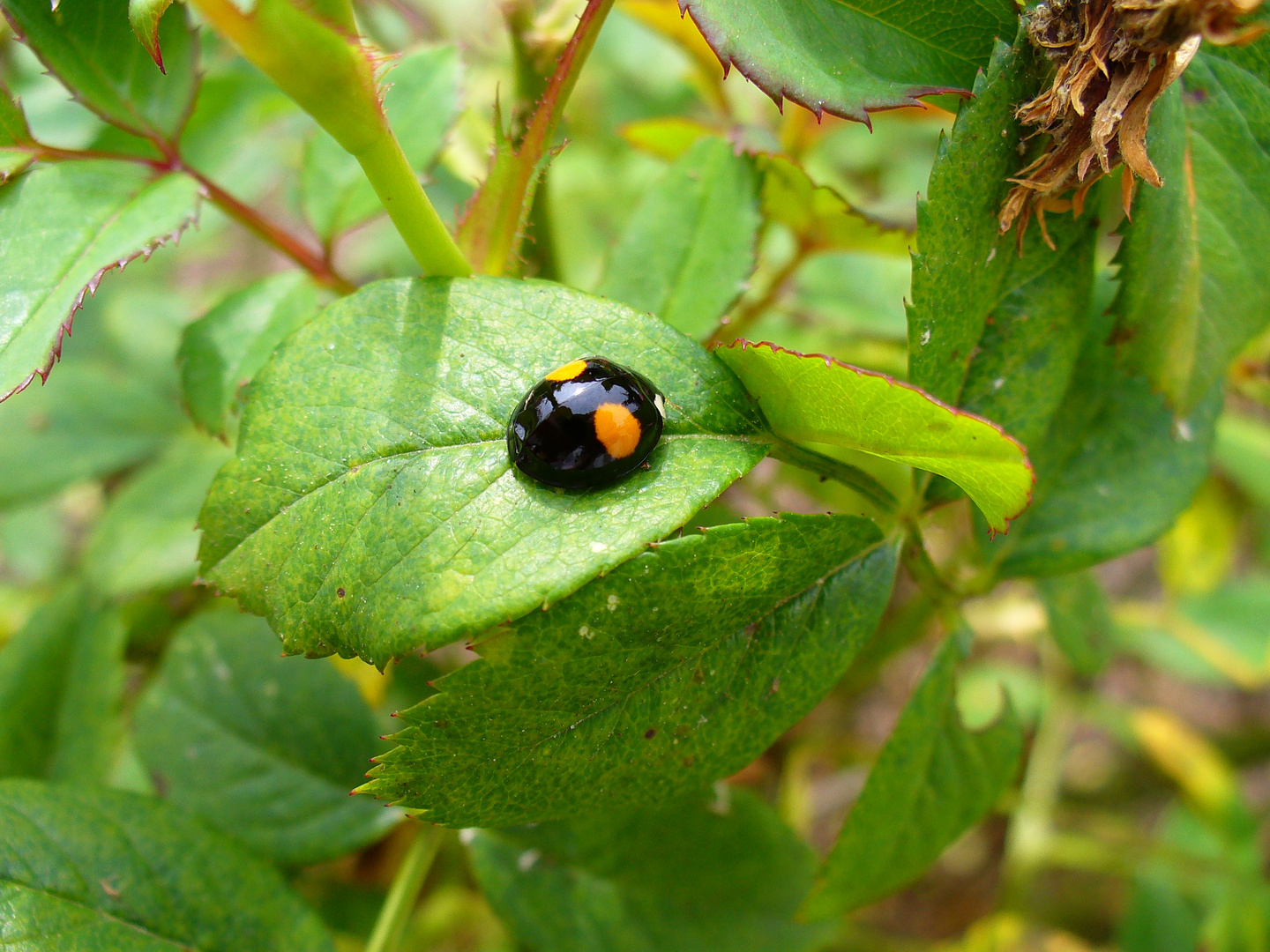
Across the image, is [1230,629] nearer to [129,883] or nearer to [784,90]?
[784,90]

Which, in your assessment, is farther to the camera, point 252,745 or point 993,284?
point 252,745

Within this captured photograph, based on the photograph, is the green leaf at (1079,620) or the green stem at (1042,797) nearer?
the green leaf at (1079,620)

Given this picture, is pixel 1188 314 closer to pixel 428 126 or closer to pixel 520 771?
pixel 520 771

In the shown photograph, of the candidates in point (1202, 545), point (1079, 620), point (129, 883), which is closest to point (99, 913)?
point (129, 883)

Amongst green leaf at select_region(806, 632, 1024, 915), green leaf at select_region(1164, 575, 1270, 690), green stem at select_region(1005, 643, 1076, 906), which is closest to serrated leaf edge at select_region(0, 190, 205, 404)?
green leaf at select_region(806, 632, 1024, 915)

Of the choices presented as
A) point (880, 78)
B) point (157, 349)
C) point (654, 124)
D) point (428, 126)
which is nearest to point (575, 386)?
point (880, 78)

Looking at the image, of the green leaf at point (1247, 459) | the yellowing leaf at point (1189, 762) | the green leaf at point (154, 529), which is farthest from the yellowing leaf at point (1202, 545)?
the green leaf at point (154, 529)

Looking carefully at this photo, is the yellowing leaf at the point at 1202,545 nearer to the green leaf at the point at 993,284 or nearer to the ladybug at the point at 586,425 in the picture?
the green leaf at the point at 993,284
